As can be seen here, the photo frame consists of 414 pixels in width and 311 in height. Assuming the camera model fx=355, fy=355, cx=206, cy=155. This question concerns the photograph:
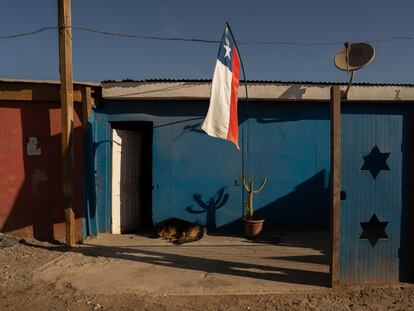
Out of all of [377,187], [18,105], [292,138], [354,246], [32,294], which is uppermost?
[18,105]

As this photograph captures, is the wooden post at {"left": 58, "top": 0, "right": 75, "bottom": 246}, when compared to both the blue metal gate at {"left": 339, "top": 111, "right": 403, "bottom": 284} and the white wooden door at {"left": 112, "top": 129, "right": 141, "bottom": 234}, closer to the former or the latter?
the white wooden door at {"left": 112, "top": 129, "right": 141, "bottom": 234}

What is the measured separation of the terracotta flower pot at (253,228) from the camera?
24.8 feet

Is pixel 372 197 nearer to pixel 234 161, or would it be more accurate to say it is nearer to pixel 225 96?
pixel 225 96

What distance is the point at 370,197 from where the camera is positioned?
485 cm

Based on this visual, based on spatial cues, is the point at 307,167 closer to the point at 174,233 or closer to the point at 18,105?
the point at 174,233

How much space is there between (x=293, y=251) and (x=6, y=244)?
548 cm

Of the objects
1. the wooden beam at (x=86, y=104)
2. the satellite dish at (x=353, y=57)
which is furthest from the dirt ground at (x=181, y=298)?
the satellite dish at (x=353, y=57)

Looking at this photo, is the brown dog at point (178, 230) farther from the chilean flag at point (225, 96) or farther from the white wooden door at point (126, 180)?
the chilean flag at point (225, 96)

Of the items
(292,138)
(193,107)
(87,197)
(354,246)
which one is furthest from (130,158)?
(354,246)

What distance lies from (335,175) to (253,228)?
3.23 metres

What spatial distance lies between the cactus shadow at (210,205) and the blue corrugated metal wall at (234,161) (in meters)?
0.02

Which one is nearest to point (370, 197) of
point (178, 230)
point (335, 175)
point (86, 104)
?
point (335, 175)

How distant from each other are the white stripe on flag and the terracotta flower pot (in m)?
2.83

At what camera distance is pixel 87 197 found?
765 centimetres
